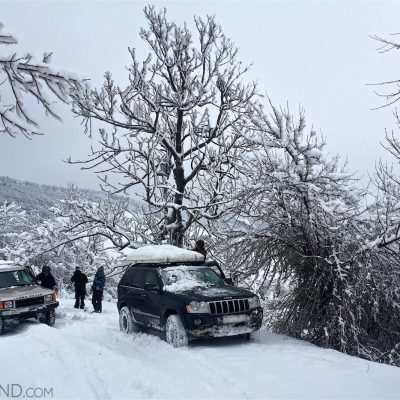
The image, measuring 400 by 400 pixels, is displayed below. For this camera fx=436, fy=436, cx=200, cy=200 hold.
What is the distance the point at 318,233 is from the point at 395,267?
5.72ft

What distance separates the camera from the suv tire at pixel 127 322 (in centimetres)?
1010

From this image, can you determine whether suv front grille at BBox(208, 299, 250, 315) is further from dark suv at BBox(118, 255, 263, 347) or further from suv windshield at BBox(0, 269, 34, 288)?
suv windshield at BBox(0, 269, 34, 288)

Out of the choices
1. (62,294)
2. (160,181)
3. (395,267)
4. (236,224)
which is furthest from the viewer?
(62,294)

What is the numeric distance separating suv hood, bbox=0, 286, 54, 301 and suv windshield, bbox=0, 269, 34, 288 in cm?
27

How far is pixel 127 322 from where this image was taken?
10.2 m

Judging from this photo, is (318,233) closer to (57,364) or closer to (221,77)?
(57,364)

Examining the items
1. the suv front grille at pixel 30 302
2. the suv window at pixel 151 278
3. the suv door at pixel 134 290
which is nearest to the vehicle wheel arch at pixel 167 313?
the suv window at pixel 151 278

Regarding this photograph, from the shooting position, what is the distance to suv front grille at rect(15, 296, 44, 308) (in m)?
11.3

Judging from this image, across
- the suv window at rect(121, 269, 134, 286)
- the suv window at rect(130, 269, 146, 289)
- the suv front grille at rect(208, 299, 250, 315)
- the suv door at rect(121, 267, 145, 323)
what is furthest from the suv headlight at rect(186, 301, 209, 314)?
the suv window at rect(121, 269, 134, 286)

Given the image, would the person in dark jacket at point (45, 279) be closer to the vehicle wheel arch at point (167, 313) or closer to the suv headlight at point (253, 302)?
the vehicle wheel arch at point (167, 313)

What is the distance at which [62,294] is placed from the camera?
29.6 meters

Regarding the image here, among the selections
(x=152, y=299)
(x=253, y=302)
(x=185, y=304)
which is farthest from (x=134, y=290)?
(x=253, y=302)

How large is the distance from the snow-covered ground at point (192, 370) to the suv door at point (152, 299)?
1.33 ft

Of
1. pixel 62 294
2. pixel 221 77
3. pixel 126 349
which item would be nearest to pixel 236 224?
pixel 126 349
